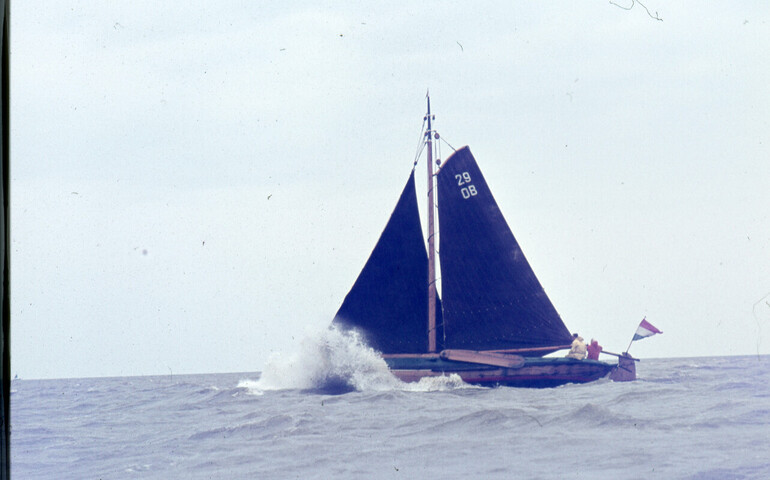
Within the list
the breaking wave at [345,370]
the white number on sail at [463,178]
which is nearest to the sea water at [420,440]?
the breaking wave at [345,370]

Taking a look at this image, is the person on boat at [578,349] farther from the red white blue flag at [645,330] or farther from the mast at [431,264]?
the mast at [431,264]

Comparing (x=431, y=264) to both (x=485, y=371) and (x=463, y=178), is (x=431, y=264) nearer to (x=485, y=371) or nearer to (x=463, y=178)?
(x=463, y=178)

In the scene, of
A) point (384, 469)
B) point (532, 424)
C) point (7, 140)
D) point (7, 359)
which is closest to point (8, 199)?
point (7, 140)

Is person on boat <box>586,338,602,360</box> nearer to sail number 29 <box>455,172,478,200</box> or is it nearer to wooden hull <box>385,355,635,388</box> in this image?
wooden hull <box>385,355,635,388</box>

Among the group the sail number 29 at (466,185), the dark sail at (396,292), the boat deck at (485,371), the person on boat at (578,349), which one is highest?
the sail number 29 at (466,185)

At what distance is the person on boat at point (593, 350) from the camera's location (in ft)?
82.9

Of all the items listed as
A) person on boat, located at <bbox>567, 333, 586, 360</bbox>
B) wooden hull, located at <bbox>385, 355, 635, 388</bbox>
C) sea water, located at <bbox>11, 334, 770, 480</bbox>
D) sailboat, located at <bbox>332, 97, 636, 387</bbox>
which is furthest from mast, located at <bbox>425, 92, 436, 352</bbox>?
sea water, located at <bbox>11, 334, 770, 480</bbox>

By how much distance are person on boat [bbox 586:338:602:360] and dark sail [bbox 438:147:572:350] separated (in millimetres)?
1082

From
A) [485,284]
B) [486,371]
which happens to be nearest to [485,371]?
[486,371]

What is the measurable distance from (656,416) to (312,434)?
635 cm

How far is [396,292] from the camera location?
2420 centimetres

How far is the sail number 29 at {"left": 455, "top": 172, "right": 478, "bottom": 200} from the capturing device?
2477cm

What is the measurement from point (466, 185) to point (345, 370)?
7.94 metres

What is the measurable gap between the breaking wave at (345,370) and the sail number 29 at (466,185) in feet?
21.1
